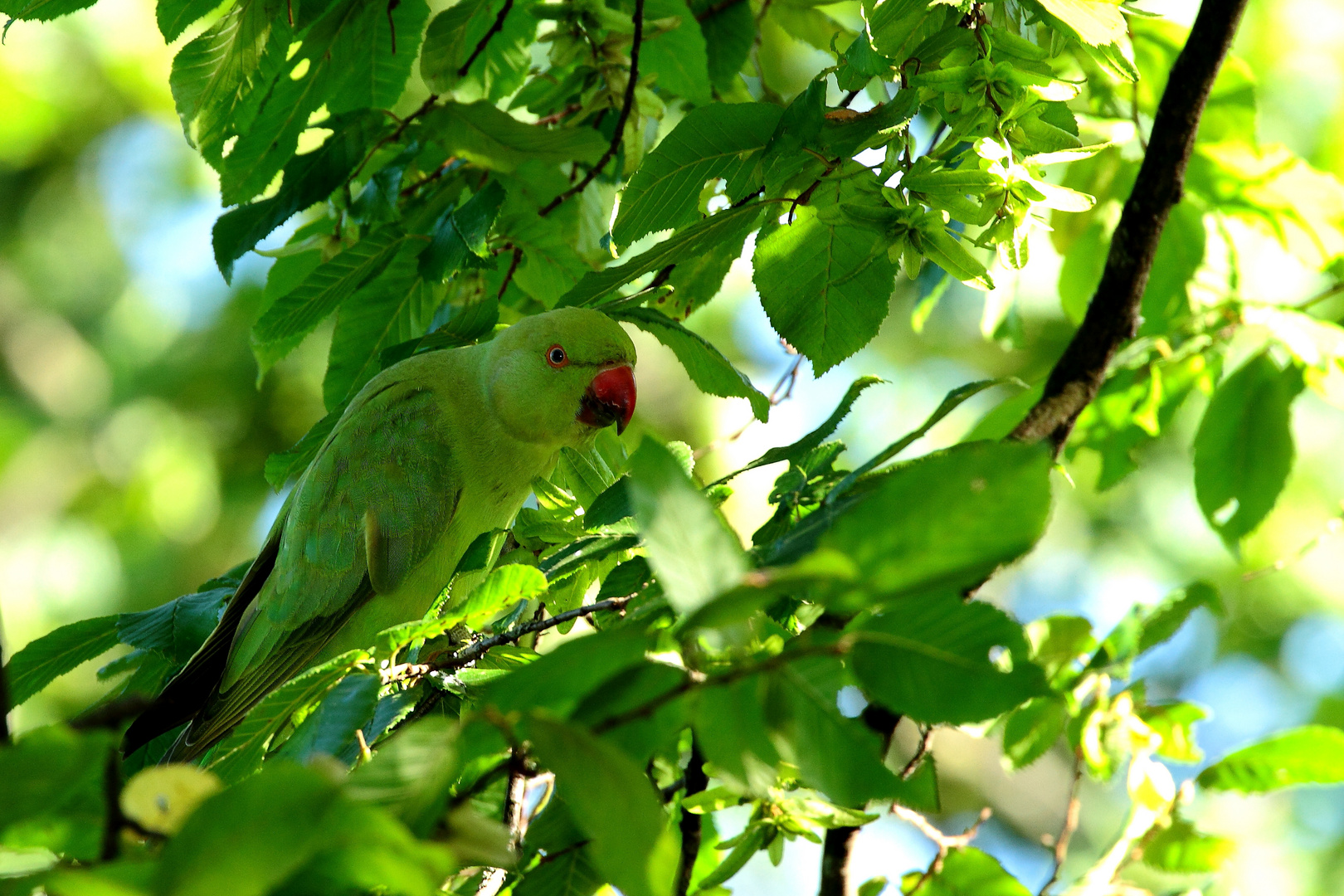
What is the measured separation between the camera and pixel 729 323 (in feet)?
28.4

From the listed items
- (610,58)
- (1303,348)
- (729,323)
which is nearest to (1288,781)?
(1303,348)

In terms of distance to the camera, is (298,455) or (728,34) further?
(728,34)

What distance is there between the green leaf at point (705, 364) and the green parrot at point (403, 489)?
0.76 m

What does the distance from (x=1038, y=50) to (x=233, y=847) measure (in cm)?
148

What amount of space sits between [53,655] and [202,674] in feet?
1.92

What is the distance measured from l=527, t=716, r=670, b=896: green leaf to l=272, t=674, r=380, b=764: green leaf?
45cm

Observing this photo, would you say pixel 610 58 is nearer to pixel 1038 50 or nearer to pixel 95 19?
pixel 1038 50

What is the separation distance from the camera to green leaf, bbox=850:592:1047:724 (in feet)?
3.13

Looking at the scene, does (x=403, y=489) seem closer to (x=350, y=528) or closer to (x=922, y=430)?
(x=350, y=528)

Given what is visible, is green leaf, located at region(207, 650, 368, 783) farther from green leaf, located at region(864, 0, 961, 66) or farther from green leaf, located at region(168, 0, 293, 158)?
green leaf, located at region(168, 0, 293, 158)

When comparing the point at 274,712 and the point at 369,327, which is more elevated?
the point at 369,327

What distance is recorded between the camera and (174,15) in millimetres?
2150

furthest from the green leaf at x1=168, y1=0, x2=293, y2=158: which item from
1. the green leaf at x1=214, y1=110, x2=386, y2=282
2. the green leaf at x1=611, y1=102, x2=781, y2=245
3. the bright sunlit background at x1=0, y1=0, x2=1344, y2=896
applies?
the bright sunlit background at x1=0, y1=0, x2=1344, y2=896

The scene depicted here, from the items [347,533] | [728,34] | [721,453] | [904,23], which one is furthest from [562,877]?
[721,453]
